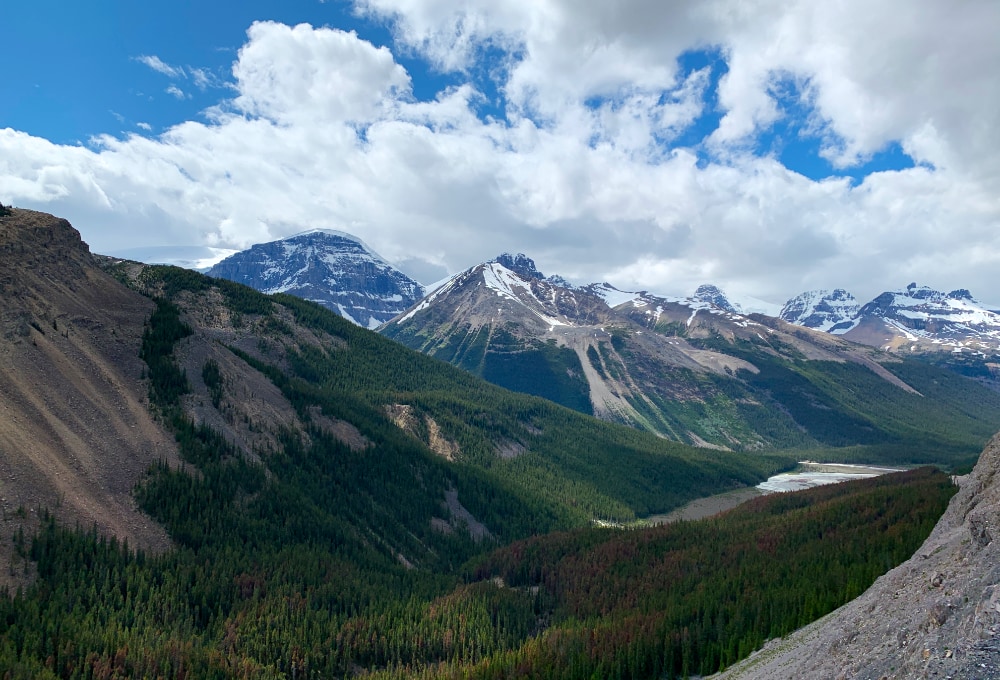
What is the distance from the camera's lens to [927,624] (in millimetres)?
36781

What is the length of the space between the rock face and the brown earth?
8109cm

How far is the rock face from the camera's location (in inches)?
1303

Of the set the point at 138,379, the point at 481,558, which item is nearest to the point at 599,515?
the point at 481,558

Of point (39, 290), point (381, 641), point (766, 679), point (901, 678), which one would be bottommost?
point (381, 641)

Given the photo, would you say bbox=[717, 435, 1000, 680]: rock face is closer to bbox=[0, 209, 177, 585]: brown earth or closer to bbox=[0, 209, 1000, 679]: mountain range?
bbox=[0, 209, 1000, 679]: mountain range

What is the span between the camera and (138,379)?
115 meters

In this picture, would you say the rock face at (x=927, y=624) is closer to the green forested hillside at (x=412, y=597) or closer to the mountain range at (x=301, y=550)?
the mountain range at (x=301, y=550)

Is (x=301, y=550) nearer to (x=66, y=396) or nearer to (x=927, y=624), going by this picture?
(x=66, y=396)

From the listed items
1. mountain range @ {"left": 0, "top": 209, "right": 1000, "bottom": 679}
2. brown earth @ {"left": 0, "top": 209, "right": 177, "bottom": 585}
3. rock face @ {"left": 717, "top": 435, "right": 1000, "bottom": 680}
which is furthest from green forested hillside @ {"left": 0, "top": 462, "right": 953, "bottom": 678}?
rock face @ {"left": 717, "top": 435, "right": 1000, "bottom": 680}

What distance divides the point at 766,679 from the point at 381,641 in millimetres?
51203

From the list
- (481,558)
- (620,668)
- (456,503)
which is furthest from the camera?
(456,503)

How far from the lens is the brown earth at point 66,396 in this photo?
276 ft

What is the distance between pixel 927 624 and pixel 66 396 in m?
109

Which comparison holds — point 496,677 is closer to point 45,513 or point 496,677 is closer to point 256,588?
point 256,588
